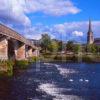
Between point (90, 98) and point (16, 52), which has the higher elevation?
point (16, 52)

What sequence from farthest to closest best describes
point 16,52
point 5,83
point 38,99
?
point 16,52 → point 5,83 → point 38,99

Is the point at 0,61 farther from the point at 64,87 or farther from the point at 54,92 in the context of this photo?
the point at 54,92

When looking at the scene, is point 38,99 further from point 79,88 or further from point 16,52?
point 16,52

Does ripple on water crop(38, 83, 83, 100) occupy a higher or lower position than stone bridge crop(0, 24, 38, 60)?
lower

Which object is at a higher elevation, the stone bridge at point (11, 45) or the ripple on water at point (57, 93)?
the stone bridge at point (11, 45)

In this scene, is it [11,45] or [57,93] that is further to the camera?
[11,45]

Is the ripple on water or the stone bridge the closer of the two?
the ripple on water

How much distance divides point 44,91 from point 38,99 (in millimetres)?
4994

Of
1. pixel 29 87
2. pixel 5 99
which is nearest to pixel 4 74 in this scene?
pixel 29 87

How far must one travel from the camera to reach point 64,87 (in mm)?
41688

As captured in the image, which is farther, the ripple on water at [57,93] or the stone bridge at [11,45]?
the stone bridge at [11,45]

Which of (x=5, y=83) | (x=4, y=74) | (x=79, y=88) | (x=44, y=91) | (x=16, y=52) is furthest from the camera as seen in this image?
(x=16, y=52)

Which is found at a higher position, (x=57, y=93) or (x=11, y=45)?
(x=11, y=45)

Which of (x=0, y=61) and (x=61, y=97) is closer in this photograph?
(x=61, y=97)
